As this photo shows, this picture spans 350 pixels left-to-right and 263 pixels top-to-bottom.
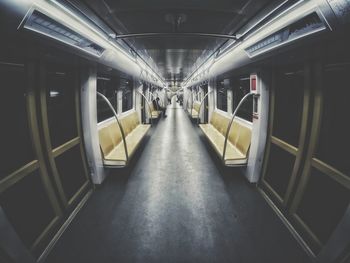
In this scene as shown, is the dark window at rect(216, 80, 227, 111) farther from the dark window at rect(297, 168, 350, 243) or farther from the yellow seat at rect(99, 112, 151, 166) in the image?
the dark window at rect(297, 168, 350, 243)

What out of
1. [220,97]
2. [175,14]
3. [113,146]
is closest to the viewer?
[175,14]

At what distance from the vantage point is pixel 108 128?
13.7 ft

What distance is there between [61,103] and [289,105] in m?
3.40

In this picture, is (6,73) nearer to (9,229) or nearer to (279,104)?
(9,229)

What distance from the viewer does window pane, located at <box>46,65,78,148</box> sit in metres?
2.63

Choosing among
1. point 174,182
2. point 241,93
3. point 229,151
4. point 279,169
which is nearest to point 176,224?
point 174,182

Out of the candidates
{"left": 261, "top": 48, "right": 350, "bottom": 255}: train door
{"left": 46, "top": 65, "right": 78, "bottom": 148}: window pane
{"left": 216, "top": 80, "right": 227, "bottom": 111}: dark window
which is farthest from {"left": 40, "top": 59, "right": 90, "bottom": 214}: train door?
{"left": 216, "top": 80, "right": 227, "bottom": 111}: dark window

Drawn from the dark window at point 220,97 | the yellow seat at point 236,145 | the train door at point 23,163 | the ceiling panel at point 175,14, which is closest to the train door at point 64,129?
the train door at point 23,163

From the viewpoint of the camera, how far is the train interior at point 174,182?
5.43 feet

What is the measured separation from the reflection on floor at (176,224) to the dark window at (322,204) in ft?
1.00

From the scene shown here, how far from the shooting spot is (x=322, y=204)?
6.95 feet

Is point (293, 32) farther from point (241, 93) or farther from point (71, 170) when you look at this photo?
point (241, 93)

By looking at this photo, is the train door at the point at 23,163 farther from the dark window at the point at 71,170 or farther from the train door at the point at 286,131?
the train door at the point at 286,131

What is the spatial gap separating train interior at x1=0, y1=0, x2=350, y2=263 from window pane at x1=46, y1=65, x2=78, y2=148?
0.07ft
